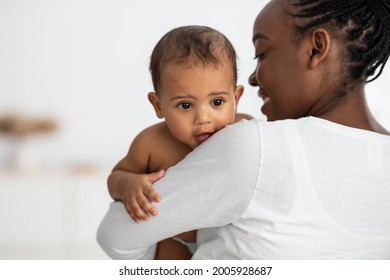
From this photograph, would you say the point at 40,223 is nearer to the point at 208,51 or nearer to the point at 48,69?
the point at 48,69

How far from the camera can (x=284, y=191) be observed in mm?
734

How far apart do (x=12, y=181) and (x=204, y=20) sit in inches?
59.7

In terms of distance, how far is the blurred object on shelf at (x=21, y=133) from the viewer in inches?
107

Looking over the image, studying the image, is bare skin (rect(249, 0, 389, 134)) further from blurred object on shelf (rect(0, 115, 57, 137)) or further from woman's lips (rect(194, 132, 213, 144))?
blurred object on shelf (rect(0, 115, 57, 137))

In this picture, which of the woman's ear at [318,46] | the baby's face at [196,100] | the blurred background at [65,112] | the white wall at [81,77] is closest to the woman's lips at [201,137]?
the baby's face at [196,100]

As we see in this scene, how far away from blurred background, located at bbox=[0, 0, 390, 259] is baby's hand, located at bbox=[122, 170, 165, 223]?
152 cm

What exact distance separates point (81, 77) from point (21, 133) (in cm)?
44

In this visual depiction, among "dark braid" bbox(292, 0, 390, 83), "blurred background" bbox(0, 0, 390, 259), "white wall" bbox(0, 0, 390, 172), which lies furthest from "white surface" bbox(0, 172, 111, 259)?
"dark braid" bbox(292, 0, 390, 83)

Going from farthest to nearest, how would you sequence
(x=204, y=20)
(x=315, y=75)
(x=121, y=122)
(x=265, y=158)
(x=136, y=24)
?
1. (x=121, y=122)
2. (x=136, y=24)
3. (x=204, y=20)
4. (x=315, y=75)
5. (x=265, y=158)

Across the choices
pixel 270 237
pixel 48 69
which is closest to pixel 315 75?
pixel 270 237

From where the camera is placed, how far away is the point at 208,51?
892mm

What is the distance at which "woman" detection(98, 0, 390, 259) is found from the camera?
0.73m

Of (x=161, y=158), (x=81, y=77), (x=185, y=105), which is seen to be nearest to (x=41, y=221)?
(x=81, y=77)

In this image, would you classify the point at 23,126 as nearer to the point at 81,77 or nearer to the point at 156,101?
the point at 81,77
